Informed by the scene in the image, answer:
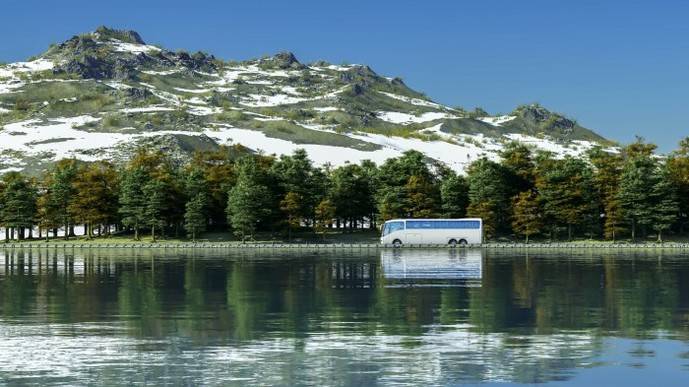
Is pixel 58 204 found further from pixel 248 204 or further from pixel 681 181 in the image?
pixel 681 181

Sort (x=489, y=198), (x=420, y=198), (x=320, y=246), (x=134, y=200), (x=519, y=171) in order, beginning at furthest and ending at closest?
1. (x=519, y=171)
2. (x=420, y=198)
3. (x=134, y=200)
4. (x=489, y=198)
5. (x=320, y=246)

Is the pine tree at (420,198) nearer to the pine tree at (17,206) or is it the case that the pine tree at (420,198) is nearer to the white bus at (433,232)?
the white bus at (433,232)

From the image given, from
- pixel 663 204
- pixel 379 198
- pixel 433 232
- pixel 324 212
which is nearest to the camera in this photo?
pixel 433 232

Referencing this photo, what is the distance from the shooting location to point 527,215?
132875 mm

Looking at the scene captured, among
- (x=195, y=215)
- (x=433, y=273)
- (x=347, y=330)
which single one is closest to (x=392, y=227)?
(x=195, y=215)

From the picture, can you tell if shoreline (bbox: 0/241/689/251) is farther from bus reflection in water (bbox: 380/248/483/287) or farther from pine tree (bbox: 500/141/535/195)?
bus reflection in water (bbox: 380/248/483/287)

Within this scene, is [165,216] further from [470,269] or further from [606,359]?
[606,359]

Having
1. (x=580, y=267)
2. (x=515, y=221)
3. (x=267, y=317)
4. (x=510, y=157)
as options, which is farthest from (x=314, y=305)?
(x=510, y=157)

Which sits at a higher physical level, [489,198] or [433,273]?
[489,198]

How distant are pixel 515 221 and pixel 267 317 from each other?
105 metres

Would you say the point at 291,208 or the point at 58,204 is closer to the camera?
the point at 291,208

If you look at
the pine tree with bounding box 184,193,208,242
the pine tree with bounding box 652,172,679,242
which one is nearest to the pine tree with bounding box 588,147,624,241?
the pine tree with bounding box 652,172,679,242

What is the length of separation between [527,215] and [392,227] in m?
21.0

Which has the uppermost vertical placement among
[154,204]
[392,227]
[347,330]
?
[154,204]
